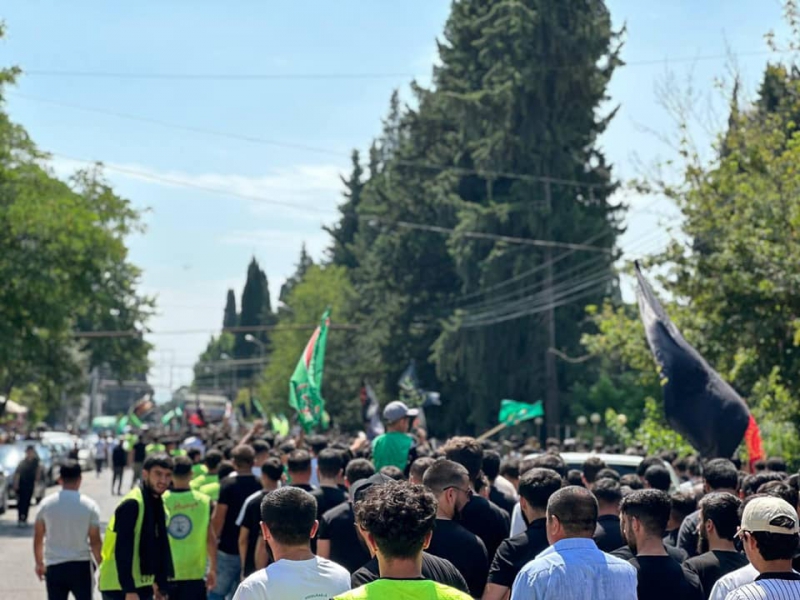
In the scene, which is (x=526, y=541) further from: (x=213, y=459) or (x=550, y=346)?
(x=550, y=346)

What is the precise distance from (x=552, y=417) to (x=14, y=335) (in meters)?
23.1

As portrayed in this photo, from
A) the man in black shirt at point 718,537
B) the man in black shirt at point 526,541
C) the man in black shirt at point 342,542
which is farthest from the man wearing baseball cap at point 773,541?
the man in black shirt at point 342,542

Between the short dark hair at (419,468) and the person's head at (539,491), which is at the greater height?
the short dark hair at (419,468)

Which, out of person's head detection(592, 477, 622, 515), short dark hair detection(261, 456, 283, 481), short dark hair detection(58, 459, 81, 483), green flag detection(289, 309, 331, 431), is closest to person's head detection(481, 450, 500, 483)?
short dark hair detection(261, 456, 283, 481)

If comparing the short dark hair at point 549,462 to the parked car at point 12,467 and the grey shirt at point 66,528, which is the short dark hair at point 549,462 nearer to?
the grey shirt at point 66,528

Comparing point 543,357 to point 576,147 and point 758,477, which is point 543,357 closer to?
point 576,147

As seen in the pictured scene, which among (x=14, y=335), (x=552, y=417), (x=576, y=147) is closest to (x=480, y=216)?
(x=576, y=147)

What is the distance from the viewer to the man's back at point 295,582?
5.11 meters

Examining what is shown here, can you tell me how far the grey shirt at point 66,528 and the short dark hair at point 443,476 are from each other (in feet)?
14.4

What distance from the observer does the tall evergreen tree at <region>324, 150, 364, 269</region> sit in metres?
91.6

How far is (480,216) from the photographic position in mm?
48250

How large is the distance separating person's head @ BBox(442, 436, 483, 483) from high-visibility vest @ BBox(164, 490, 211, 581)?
2.93 meters

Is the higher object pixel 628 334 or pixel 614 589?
pixel 628 334

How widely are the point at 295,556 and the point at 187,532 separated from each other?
4.97 meters
